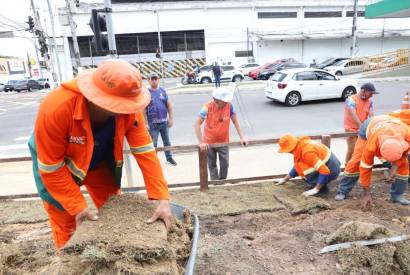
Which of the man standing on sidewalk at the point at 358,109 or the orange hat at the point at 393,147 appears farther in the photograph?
the man standing on sidewalk at the point at 358,109

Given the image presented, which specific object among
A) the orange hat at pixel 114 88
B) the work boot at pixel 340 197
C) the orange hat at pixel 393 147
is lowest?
the work boot at pixel 340 197

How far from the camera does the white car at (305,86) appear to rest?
12.7m

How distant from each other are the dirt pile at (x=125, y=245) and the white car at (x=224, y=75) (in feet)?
73.5

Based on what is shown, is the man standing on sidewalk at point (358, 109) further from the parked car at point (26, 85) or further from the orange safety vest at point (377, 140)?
the parked car at point (26, 85)

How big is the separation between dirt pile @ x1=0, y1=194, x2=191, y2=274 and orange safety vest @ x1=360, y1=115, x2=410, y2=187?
7.51 ft

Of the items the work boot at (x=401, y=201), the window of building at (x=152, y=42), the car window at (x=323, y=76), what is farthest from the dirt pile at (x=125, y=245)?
the window of building at (x=152, y=42)

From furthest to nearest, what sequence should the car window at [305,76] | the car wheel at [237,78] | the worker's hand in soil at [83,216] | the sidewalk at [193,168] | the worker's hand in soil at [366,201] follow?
the car wheel at [237,78] → the car window at [305,76] → the sidewalk at [193,168] → the worker's hand in soil at [366,201] → the worker's hand in soil at [83,216]

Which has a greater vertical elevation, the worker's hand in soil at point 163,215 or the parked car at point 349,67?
the worker's hand in soil at point 163,215

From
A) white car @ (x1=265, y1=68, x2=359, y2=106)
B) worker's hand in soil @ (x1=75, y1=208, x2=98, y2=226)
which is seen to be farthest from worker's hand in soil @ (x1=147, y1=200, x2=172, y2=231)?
white car @ (x1=265, y1=68, x2=359, y2=106)

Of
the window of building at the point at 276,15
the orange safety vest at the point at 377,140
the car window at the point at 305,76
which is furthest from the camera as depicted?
the window of building at the point at 276,15

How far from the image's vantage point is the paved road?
8672 mm

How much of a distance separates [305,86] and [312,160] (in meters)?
9.29

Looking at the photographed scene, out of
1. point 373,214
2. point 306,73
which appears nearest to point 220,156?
point 373,214

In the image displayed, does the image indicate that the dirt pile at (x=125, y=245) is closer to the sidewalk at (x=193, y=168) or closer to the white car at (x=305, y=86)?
the sidewalk at (x=193, y=168)
